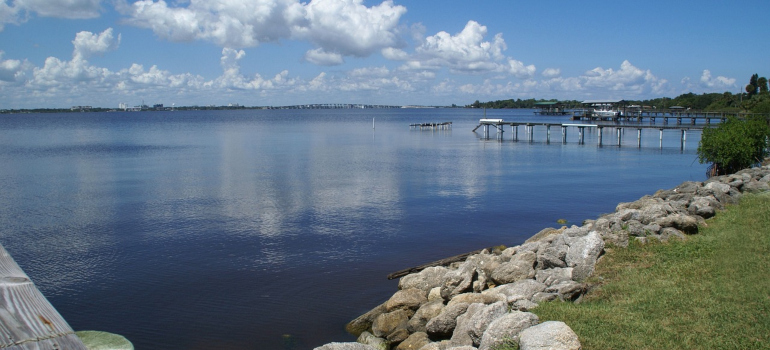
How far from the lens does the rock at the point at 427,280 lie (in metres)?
15.3

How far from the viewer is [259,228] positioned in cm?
2506

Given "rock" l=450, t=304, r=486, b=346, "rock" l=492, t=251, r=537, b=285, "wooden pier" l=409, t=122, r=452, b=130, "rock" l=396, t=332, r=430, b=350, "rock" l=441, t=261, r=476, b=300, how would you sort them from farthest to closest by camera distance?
"wooden pier" l=409, t=122, r=452, b=130 → "rock" l=492, t=251, r=537, b=285 → "rock" l=441, t=261, r=476, b=300 → "rock" l=396, t=332, r=430, b=350 → "rock" l=450, t=304, r=486, b=346

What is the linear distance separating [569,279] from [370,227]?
13.3 m

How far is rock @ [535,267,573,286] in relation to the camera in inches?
507

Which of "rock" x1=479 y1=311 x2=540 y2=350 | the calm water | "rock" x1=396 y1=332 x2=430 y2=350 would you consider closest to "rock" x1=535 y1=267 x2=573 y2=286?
"rock" x1=396 y1=332 x2=430 y2=350

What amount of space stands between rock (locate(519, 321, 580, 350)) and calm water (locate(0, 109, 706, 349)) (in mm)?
6693

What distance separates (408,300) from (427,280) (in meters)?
1.24

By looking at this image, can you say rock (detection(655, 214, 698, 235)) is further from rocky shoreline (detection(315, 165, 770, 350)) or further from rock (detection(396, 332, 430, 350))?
rock (detection(396, 332, 430, 350))

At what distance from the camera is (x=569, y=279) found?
12750 millimetres

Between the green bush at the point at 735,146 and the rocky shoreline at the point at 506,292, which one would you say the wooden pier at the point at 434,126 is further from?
the rocky shoreline at the point at 506,292

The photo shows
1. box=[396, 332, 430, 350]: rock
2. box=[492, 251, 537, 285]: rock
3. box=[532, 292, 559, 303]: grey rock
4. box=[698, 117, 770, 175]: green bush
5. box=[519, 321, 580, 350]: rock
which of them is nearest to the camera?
box=[519, 321, 580, 350]: rock

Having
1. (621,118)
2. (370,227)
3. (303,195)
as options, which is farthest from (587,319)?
(621,118)

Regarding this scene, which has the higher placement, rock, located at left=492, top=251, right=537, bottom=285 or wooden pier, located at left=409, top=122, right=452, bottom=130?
wooden pier, located at left=409, top=122, right=452, bottom=130

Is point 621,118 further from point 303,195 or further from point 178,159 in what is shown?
point 303,195
